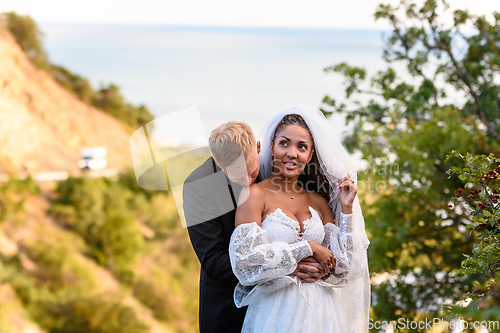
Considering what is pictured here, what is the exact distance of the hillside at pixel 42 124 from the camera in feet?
74.6

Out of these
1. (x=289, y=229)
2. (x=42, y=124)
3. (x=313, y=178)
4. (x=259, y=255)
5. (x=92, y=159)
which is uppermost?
(x=42, y=124)

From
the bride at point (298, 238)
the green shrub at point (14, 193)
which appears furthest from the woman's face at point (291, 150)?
the green shrub at point (14, 193)

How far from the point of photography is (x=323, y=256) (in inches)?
81.7

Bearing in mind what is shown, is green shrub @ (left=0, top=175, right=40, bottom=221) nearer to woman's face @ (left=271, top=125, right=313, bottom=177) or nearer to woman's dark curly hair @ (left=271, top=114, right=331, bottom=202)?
woman's dark curly hair @ (left=271, top=114, right=331, bottom=202)

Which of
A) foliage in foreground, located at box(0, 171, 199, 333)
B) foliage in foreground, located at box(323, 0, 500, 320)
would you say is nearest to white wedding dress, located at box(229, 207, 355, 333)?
foliage in foreground, located at box(323, 0, 500, 320)

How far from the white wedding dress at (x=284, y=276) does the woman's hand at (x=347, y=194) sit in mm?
38

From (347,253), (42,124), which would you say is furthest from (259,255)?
(42,124)

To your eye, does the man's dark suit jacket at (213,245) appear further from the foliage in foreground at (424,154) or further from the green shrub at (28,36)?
the green shrub at (28,36)

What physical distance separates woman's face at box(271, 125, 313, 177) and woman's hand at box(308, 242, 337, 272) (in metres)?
0.38

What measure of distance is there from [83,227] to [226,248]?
20.1 meters

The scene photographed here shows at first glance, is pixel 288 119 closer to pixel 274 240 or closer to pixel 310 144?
pixel 310 144

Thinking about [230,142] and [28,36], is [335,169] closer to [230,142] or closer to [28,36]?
[230,142]

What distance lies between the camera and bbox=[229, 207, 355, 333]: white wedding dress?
201cm

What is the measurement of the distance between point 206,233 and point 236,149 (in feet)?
1.49
